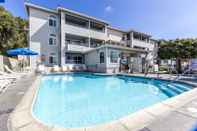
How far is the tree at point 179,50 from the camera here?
727 inches

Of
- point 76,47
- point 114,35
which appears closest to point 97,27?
point 114,35

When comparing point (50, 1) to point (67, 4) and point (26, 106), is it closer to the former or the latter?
point (67, 4)

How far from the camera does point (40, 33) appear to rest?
17656 mm

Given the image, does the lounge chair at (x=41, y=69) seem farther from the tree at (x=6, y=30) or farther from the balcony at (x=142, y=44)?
the balcony at (x=142, y=44)

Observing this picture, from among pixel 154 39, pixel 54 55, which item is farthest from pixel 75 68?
pixel 154 39

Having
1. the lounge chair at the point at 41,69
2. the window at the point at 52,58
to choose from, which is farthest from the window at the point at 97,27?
the lounge chair at the point at 41,69

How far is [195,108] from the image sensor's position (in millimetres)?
3467

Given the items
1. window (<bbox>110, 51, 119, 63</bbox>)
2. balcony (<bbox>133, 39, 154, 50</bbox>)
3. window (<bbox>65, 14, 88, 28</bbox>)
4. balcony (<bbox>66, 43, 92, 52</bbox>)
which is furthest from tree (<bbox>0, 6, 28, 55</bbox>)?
balcony (<bbox>133, 39, 154, 50</bbox>)

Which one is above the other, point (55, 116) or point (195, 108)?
point (195, 108)

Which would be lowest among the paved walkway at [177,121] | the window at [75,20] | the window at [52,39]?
the paved walkway at [177,121]

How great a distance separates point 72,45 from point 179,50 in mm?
17373

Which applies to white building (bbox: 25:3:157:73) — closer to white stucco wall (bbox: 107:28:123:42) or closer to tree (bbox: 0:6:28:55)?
tree (bbox: 0:6:28:55)

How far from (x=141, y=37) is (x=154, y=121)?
2949cm

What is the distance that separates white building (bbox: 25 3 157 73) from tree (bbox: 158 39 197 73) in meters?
4.41
